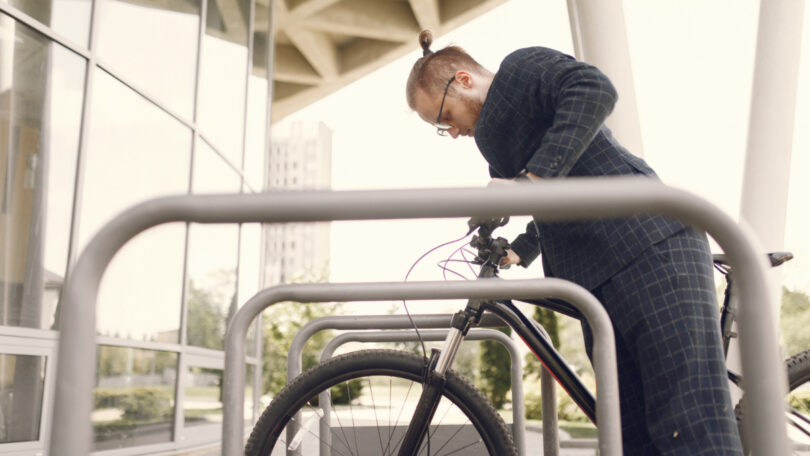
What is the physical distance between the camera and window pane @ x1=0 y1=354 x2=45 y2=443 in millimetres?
3691

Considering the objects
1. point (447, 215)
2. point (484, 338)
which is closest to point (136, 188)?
point (484, 338)

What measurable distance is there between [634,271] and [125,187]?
434 centimetres

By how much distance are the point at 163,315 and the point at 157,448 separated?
1.01 m

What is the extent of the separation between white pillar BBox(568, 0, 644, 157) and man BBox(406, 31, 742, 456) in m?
3.10

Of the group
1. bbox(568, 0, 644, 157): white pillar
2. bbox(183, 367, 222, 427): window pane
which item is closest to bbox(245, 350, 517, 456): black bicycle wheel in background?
bbox(568, 0, 644, 157): white pillar

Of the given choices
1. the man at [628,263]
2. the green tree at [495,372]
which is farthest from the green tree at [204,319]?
the green tree at [495,372]

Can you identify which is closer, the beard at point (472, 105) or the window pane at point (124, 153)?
the beard at point (472, 105)

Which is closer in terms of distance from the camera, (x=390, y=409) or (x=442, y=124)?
(x=442, y=124)

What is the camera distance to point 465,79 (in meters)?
1.76

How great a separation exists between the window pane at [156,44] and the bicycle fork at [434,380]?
3.89 m

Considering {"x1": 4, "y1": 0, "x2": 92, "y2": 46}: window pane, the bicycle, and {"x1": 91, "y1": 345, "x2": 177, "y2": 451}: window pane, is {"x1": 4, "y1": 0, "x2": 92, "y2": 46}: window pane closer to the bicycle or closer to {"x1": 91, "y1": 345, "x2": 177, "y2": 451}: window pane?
{"x1": 91, "y1": 345, "x2": 177, "y2": 451}: window pane

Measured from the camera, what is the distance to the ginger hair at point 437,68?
1.77 meters

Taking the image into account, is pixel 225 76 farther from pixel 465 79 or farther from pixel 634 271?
→ pixel 634 271

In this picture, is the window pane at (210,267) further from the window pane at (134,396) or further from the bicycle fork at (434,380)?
the bicycle fork at (434,380)
